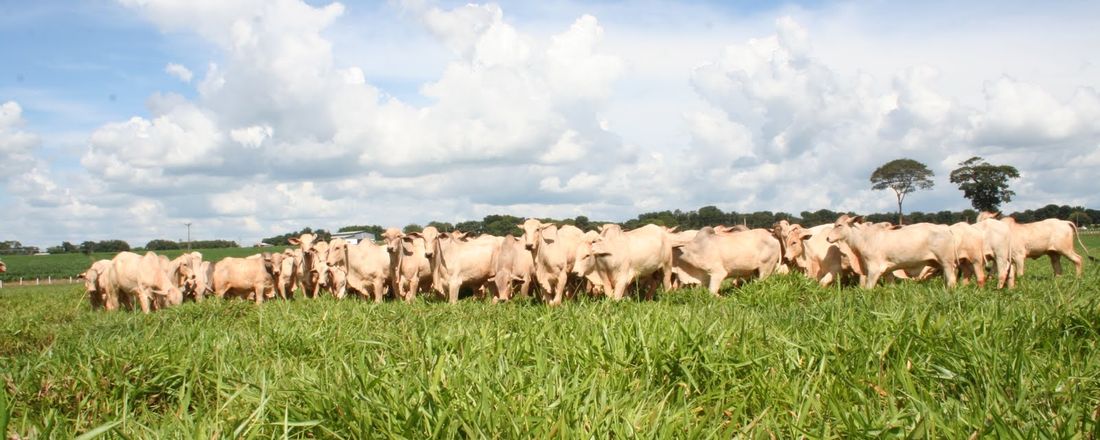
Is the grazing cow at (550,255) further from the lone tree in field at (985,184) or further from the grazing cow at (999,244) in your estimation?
the lone tree in field at (985,184)

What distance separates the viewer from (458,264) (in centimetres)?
1678

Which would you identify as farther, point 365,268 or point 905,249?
point 365,268

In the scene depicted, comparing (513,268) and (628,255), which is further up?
(628,255)

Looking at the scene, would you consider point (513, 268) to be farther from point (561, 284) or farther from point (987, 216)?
point (987, 216)

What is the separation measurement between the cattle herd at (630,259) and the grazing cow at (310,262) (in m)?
0.10

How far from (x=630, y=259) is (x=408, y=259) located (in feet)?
20.4

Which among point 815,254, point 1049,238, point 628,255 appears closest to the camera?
point 628,255

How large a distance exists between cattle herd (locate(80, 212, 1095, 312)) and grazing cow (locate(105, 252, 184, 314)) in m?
0.03

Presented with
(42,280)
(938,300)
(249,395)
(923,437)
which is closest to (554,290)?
(938,300)

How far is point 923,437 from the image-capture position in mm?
3678

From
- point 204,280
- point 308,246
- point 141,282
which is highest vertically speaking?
point 308,246

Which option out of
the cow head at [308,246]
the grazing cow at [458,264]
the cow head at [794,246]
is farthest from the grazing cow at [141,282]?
the cow head at [794,246]

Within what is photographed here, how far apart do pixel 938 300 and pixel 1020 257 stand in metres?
9.67

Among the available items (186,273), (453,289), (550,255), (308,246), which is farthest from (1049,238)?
(186,273)
